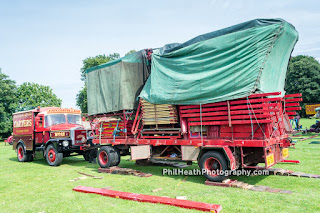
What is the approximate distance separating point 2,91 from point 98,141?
4001 centimetres

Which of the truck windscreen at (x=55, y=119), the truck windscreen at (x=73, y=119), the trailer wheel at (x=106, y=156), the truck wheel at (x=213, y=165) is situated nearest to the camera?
the truck wheel at (x=213, y=165)

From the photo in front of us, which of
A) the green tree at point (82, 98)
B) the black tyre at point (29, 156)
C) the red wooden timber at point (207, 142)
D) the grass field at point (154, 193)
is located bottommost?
the grass field at point (154, 193)

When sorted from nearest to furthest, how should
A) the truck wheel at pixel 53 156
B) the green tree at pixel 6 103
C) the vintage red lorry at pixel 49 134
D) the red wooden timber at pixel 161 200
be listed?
the red wooden timber at pixel 161 200 < the truck wheel at pixel 53 156 < the vintage red lorry at pixel 49 134 < the green tree at pixel 6 103

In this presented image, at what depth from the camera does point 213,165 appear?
7.66 metres

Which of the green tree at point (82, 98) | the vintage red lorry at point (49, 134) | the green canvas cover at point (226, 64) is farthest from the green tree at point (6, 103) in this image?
the green canvas cover at point (226, 64)

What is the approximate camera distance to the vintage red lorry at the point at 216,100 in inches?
278

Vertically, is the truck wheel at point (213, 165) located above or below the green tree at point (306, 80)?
below

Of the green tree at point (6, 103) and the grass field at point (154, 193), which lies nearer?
the grass field at point (154, 193)

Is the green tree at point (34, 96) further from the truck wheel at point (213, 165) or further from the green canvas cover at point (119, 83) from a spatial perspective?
the truck wheel at point (213, 165)

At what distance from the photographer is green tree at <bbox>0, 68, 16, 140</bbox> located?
4228 centimetres

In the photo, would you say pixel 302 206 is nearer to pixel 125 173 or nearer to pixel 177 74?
pixel 177 74

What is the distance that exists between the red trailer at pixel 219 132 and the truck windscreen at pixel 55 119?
18.1 feet

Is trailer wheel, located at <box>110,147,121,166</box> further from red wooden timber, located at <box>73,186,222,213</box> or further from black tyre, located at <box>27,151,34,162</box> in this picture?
black tyre, located at <box>27,151,34,162</box>

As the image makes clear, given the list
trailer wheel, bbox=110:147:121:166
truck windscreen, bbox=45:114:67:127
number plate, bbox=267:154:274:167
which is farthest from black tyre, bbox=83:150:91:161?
number plate, bbox=267:154:274:167
